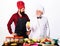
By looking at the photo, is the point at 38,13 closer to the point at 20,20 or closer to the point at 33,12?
the point at 33,12

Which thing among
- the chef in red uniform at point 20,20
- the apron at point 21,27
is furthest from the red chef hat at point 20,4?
the apron at point 21,27

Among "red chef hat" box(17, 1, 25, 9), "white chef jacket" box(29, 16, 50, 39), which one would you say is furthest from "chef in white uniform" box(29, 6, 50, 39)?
"red chef hat" box(17, 1, 25, 9)

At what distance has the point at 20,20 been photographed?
77.5 inches

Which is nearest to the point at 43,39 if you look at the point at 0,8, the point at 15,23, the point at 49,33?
the point at 49,33

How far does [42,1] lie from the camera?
199 cm

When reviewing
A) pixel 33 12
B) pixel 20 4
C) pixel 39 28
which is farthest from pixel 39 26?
pixel 20 4

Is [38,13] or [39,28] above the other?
[38,13]

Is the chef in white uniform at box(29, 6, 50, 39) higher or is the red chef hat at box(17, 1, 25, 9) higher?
the red chef hat at box(17, 1, 25, 9)

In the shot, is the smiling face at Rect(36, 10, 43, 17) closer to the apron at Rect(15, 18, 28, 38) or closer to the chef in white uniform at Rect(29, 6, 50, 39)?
the chef in white uniform at Rect(29, 6, 50, 39)

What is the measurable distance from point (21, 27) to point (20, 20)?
0.19 feet

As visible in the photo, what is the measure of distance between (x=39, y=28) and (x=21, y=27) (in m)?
0.14

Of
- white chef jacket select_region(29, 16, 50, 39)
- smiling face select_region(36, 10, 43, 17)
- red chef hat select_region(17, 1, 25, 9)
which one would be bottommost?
white chef jacket select_region(29, 16, 50, 39)

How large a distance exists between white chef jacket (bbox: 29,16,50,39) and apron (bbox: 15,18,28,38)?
0.06 m

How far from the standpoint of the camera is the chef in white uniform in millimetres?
1955
